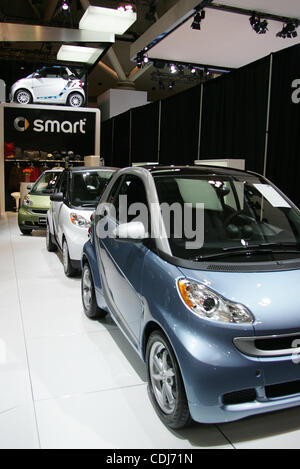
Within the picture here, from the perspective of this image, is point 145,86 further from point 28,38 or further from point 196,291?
point 196,291

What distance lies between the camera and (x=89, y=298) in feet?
12.0

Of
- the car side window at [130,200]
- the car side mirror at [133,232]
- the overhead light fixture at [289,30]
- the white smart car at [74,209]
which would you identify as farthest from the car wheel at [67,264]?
the overhead light fixture at [289,30]

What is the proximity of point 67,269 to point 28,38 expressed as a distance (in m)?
6.85

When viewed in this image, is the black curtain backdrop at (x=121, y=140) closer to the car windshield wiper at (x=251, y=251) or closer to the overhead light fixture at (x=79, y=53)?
the overhead light fixture at (x=79, y=53)

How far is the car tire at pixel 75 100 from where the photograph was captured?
1318cm

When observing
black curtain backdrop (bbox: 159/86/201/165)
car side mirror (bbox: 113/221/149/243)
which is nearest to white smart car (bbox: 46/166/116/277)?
car side mirror (bbox: 113/221/149/243)

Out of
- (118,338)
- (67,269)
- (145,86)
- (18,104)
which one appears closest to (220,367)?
(118,338)

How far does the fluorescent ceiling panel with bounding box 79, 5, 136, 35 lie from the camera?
777 centimetres

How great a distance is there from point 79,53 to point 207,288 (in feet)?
37.8

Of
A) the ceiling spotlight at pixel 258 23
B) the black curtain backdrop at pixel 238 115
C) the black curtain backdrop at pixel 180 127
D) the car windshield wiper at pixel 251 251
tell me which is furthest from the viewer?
the black curtain backdrop at pixel 180 127

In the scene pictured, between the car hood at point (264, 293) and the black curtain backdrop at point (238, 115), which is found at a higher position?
the black curtain backdrop at point (238, 115)

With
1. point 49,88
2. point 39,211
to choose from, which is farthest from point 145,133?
point 49,88

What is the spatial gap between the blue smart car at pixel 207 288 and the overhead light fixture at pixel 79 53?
9.77 meters

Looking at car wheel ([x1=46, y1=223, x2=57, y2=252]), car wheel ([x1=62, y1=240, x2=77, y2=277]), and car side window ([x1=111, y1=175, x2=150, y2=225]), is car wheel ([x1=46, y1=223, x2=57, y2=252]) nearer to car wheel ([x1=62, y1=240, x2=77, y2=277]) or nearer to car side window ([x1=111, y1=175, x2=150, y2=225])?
car wheel ([x1=62, y1=240, x2=77, y2=277])
